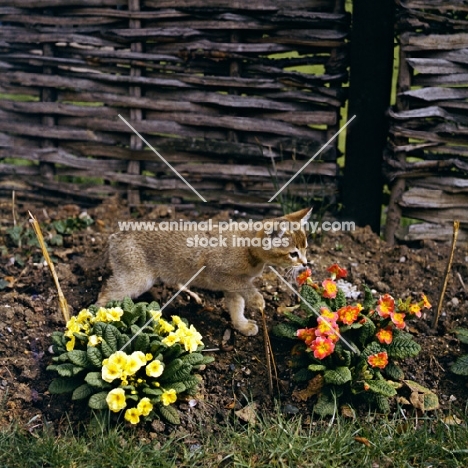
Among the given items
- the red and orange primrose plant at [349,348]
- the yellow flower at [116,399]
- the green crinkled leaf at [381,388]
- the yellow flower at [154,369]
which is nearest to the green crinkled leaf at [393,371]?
the red and orange primrose plant at [349,348]

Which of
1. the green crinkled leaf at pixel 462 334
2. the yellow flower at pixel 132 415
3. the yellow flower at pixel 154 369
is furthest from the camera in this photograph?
the green crinkled leaf at pixel 462 334

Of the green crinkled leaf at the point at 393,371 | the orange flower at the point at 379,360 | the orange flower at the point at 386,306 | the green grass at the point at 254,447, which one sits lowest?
the green grass at the point at 254,447

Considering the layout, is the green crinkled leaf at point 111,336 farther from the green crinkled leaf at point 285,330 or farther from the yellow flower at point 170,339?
the green crinkled leaf at point 285,330

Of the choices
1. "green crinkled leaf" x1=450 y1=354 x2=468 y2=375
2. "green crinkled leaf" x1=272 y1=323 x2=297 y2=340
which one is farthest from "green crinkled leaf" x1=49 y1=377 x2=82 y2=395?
"green crinkled leaf" x1=450 y1=354 x2=468 y2=375

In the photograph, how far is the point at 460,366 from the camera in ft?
15.9

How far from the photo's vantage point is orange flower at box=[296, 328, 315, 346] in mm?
4719

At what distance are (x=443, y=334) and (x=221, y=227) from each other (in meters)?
1.82

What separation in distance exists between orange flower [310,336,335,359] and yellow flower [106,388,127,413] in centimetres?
122

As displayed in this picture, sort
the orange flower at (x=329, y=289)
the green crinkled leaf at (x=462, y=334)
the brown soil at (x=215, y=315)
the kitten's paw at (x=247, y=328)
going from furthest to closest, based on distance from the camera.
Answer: the kitten's paw at (x=247, y=328) → the green crinkled leaf at (x=462, y=334) → the orange flower at (x=329, y=289) → the brown soil at (x=215, y=315)

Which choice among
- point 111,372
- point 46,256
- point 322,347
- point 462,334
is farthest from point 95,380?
point 462,334

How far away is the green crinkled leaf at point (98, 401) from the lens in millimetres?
4270

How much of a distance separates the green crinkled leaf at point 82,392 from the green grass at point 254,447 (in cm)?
20

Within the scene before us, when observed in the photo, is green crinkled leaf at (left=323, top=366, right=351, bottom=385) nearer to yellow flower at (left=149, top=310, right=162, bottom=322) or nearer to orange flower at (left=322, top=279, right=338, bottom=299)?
orange flower at (left=322, top=279, right=338, bottom=299)

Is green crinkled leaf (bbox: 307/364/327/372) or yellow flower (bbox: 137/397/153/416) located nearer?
yellow flower (bbox: 137/397/153/416)
